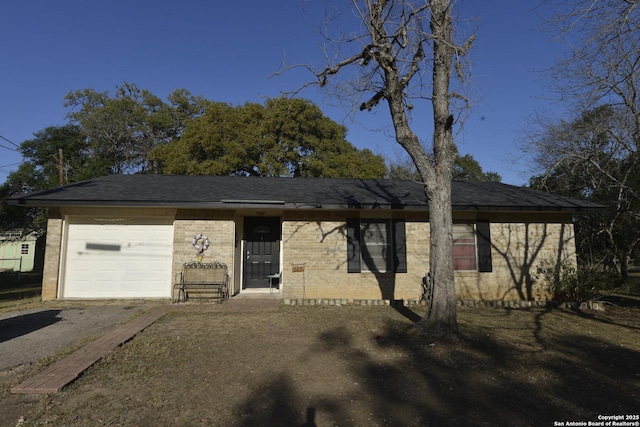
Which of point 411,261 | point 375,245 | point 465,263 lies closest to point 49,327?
point 375,245

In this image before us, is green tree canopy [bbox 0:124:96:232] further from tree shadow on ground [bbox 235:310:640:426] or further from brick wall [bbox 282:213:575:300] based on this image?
tree shadow on ground [bbox 235:310:640:426]

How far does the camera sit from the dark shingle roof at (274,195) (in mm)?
9672

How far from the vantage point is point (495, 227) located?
10867mm

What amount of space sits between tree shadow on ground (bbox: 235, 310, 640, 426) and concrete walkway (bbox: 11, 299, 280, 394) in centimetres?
233

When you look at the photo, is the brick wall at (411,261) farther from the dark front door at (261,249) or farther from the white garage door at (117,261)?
the white garage door at (117,261)

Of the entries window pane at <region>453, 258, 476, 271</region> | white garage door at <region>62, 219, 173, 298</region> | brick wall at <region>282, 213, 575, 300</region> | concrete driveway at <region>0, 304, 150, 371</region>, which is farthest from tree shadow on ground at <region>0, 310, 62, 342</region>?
window pane at <region>453, 258, 476, 271</region>

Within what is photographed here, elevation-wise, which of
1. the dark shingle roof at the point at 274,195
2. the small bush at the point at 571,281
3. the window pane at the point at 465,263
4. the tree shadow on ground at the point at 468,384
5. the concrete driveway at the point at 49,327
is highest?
the dark shingle roof at the point at 274,195

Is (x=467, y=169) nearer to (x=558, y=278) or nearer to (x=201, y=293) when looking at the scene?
(x=558, y=278)

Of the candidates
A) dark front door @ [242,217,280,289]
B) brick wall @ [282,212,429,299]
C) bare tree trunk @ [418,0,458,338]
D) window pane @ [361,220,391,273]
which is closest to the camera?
bare tree trunk @ [418,0,458,338]

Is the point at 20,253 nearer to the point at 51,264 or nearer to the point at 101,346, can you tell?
the point at 51,264

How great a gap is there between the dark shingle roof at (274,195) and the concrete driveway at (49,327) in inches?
101

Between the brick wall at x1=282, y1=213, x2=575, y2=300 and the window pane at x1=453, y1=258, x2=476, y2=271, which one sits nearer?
the brick wall at x1=282, y1=213, x2=575, y2=300

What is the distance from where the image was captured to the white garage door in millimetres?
10352

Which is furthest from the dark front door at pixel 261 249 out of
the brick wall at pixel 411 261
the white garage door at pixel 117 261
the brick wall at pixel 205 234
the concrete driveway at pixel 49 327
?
the concrete driveway at pixel 49 327
